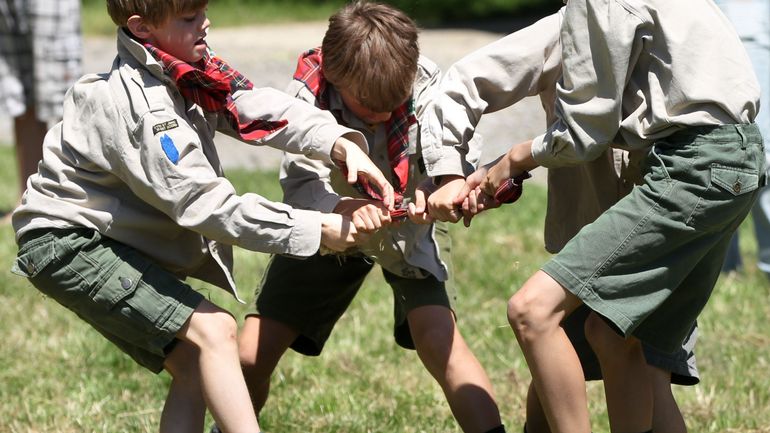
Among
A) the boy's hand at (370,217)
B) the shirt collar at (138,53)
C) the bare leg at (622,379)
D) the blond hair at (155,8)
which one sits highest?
the blond hair at (155,8)

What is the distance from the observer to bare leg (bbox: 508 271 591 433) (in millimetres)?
3014

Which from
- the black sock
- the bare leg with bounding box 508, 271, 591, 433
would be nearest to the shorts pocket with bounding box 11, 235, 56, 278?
the bare leg with bounding box 508, 271, 591, 433

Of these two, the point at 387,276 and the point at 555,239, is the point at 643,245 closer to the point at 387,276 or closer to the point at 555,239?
the point at 555,239

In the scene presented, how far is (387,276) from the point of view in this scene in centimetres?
373

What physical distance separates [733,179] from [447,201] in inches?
29.4

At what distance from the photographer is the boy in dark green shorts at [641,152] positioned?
2.93 metres

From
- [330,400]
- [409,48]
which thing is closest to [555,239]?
[409,48]

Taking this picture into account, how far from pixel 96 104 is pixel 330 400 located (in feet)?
4.92

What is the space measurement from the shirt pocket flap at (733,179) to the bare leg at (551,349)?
17.9 inches

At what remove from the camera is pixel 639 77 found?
118 inches

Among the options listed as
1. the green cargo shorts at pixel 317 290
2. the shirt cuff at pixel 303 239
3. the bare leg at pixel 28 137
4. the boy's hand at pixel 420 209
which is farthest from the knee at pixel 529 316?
the bare leg at pixel 28 137

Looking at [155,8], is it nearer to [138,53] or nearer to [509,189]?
[138,53]

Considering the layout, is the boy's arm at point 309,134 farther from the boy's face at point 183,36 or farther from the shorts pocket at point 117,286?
the shorts pocket at point 117,286

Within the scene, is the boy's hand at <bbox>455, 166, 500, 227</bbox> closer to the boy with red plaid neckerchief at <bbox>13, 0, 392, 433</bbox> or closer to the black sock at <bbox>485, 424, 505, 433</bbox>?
the boy with red plaid neckerchief at <bbox>13, 0, 392, 433</bbox>
